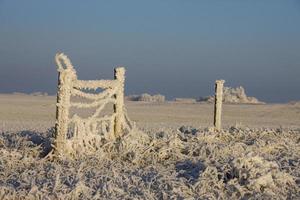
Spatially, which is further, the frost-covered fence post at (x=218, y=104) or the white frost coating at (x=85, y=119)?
the frost-covered fence post at (x=218, y=104)

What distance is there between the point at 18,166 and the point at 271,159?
390cm

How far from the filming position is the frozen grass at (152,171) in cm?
803

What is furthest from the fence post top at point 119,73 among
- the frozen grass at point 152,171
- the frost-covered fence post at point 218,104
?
the frost-covered fence post at point 218,104

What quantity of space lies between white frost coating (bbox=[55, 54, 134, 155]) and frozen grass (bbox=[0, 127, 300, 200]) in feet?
1.15

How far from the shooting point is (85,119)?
11.2m

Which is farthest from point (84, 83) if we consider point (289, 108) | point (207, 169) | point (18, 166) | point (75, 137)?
point (289, 108)

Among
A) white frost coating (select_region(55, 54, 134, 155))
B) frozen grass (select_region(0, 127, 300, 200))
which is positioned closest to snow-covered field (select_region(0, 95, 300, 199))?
frozen grass (select_region(0, 127, 300, 200))

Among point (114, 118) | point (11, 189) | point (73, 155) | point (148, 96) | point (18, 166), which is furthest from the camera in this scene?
point (148, 96)

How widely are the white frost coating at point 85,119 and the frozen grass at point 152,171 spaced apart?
0.35 meters

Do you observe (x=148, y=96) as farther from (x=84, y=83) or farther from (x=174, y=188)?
(x=174, y=188)

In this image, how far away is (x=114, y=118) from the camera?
39.6ft

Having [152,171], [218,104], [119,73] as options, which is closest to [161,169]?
[152,171]

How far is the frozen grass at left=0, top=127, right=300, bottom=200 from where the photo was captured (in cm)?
803

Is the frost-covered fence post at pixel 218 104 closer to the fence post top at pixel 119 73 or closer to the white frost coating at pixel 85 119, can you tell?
the white frost coating at pixel 85 119
